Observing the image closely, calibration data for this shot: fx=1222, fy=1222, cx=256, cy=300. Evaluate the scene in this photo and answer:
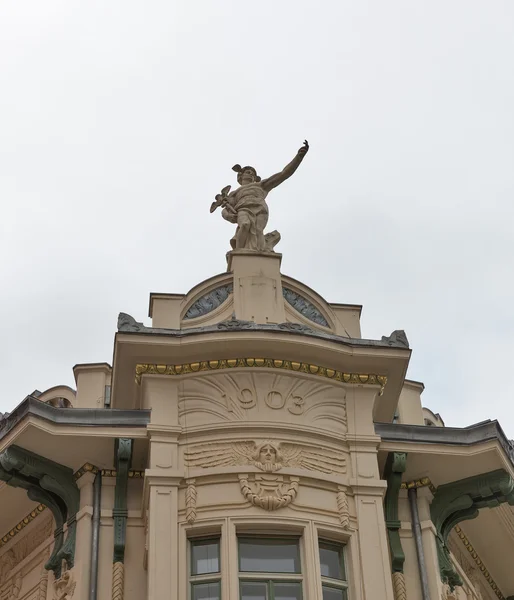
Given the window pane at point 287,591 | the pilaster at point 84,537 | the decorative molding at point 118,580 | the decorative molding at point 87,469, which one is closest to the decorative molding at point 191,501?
the decorative molding at point 118,580

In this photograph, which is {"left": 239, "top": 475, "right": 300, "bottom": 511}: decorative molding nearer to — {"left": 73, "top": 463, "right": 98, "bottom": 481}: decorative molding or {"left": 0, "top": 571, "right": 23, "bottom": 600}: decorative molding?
{"left": 73, "top": 463, "right": 98, "bottom": 481}: decorative molding

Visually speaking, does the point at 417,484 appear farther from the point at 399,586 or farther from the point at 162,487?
the point at 162,487

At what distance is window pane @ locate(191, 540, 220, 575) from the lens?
16.9 meters

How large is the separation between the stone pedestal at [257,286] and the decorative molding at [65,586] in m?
4.87

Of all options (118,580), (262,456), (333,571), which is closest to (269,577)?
(333,571)

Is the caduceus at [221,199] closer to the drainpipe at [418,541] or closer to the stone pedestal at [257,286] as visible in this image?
the stone pedestal at [257,286]

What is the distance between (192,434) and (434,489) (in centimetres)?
405

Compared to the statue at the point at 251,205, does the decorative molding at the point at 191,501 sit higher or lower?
lower

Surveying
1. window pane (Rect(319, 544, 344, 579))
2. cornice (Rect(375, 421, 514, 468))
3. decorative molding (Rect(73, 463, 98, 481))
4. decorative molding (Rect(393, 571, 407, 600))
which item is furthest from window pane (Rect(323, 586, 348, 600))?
decorative molding (Rect(73, 463, 98, 481))

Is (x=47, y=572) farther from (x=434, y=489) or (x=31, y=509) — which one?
(x=434, y=489)

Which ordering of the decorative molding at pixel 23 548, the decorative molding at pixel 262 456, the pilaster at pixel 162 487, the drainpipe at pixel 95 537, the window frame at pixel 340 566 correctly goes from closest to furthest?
the pilaster at pixel 162 487 → the window frame at pixel 340 566 → the drainpipe at pixel 95 537 → the decorative molding at pixel 262 456 → the decorative molding at pixel 23 548

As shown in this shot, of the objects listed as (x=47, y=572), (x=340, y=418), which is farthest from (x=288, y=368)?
(x=47, y=572)

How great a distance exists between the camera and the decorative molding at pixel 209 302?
19.8 m

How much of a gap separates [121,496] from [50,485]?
1.11 metres
